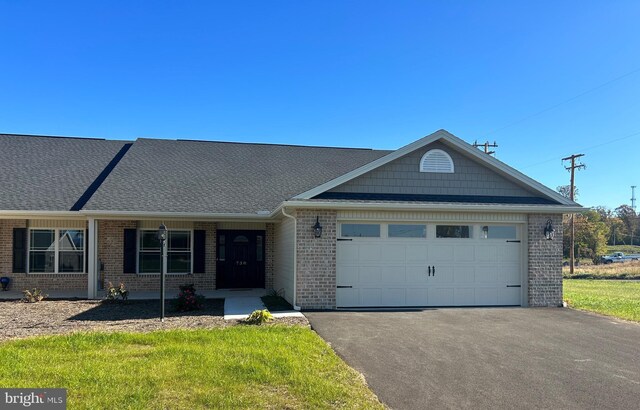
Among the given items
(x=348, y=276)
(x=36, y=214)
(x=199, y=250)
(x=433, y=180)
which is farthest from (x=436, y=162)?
(x=36, y=214)

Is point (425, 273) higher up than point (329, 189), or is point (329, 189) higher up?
point (329, 189)

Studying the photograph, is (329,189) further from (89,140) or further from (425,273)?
(89,140)

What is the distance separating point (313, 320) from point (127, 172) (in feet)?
31.6

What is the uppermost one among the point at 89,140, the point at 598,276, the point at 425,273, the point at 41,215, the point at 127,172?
the point at 89,140

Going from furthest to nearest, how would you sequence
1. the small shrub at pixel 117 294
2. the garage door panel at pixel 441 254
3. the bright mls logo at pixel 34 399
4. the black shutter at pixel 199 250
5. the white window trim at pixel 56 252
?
1. the black shutter at pixel 199 250
2. the white window trim at pixel 56 252
3. the small shrub at pixel 117 294
4. the garage door panel at pixel 441 254
5. the bright mls logo at pixel 34 399

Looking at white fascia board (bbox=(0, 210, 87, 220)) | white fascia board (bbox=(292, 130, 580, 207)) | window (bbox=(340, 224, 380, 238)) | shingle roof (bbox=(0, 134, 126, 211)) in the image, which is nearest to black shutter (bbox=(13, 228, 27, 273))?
white fascia board (bbox=(0, 210, 87, 220))

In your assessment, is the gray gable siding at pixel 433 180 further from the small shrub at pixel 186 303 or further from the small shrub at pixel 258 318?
the small shrub at pixel 186 303

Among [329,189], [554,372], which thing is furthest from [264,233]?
[554,372]

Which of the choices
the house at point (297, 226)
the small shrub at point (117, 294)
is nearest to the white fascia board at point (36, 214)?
→ the house at point (297, 226)

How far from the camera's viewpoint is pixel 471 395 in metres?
5.58

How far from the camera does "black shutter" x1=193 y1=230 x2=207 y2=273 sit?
51.2 ft

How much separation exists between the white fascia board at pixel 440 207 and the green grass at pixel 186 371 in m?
3.99

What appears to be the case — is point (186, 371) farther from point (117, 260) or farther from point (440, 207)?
point (117, 260)

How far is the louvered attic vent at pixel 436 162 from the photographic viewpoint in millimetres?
12570
